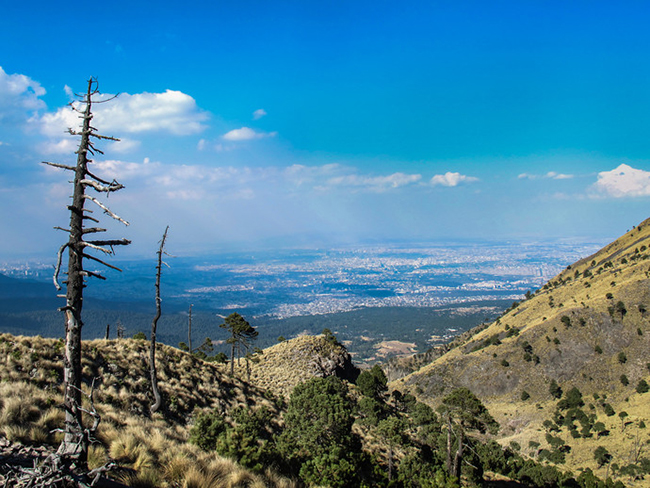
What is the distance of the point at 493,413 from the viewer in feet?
231

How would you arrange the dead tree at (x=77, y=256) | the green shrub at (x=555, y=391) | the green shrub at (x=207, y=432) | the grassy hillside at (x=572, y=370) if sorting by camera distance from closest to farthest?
the dead tree at (x=77, y=256), the green shrub at (x=207, y=432), the grassy hillside at (x=572, y=370), the green shrub at (x=555, y=391)

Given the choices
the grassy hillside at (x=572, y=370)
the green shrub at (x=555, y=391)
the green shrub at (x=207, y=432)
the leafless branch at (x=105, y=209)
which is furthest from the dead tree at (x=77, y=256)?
the green shrub at (x=555, y=391)

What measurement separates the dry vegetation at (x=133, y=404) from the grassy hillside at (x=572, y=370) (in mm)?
53046

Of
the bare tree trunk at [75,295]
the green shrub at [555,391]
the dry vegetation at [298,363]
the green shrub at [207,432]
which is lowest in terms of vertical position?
the green shrub at [555,391]

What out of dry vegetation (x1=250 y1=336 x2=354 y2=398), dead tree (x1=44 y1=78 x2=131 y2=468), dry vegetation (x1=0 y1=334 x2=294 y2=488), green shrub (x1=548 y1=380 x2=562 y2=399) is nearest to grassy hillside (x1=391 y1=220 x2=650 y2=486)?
green shrub (x1=548 y1=380 x2=562 y2=399)

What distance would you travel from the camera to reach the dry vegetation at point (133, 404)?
1039cm

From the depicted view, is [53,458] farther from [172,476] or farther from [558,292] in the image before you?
[558,292]

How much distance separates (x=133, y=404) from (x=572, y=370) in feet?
276

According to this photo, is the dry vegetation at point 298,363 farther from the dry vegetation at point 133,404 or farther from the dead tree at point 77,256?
the dead tree at point 77,256

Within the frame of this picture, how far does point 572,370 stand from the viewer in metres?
73.3

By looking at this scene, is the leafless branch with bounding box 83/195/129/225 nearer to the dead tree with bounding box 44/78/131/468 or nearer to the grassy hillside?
the dead tree with bounding box 44/78/131/468

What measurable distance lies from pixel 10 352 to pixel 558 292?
119487mm

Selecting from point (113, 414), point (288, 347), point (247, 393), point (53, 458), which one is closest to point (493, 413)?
point (288, 347)

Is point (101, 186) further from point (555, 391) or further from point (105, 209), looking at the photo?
point (555, 391)
